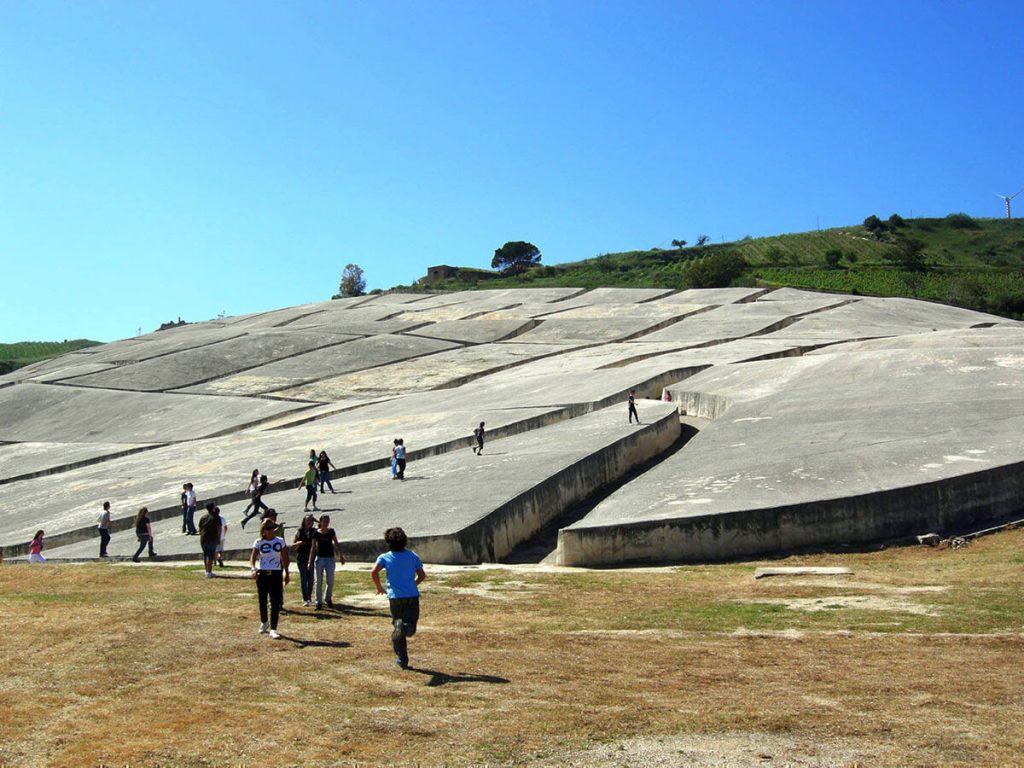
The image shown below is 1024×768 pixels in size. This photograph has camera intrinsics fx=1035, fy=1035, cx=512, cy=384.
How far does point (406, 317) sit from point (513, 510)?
177 feet

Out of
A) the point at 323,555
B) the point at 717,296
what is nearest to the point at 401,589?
the point at 323,555

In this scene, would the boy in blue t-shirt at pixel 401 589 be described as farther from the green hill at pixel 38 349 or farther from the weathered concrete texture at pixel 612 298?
the green hill at pixel 38 349

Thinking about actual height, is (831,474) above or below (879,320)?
below

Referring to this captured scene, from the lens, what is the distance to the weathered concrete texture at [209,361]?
5103 centimetres

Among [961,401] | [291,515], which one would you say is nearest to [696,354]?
[961,401]

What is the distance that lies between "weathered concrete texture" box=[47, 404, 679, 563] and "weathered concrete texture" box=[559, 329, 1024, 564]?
4.98ft

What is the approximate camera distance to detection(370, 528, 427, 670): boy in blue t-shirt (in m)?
8.73

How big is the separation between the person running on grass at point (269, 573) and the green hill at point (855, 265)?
66.5m

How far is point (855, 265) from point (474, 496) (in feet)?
266

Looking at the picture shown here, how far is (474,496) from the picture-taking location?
1925 cm

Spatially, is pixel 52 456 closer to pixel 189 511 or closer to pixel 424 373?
pixel 424 373

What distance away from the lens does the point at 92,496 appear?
27.9 m

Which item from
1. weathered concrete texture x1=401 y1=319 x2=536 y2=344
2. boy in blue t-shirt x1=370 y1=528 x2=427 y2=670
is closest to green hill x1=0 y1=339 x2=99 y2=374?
weathered concrete texture x1=401 y1=319 x2=536 y2=344

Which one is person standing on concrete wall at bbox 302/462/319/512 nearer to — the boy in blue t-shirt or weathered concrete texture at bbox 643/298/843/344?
the boy in blue t-shirt
